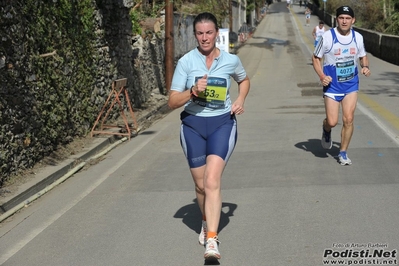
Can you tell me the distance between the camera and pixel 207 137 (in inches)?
228

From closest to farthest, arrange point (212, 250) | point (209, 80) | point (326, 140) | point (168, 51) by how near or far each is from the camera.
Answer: point (212, 250) → point (209, 80) → point (326, 140) → point (168, 51)

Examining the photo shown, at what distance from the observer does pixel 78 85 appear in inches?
472

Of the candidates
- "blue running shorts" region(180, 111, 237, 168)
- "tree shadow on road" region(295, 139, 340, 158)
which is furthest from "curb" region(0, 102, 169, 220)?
"tree shadow on road" region(295, 139, 340, 158)

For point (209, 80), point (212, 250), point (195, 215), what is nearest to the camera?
point (212, 250)

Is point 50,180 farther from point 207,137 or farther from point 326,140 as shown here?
point 207,137

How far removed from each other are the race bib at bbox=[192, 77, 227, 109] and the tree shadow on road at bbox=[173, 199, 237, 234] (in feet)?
4.22

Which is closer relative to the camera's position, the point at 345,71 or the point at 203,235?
the point at 203,235

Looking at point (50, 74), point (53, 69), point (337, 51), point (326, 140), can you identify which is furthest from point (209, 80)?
point (53, 69)

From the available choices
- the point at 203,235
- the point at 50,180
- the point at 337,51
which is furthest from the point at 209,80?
the point at 50,180

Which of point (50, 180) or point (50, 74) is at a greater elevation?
point (50, 74)

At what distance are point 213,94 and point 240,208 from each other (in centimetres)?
186

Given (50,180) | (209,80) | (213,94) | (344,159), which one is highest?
(209,80)

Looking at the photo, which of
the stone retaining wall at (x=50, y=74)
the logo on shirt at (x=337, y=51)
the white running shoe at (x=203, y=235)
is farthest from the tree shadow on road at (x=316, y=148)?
the white running shoe at (x=203, y=235)

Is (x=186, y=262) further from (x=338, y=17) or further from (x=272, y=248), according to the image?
(x=338, y=17)
